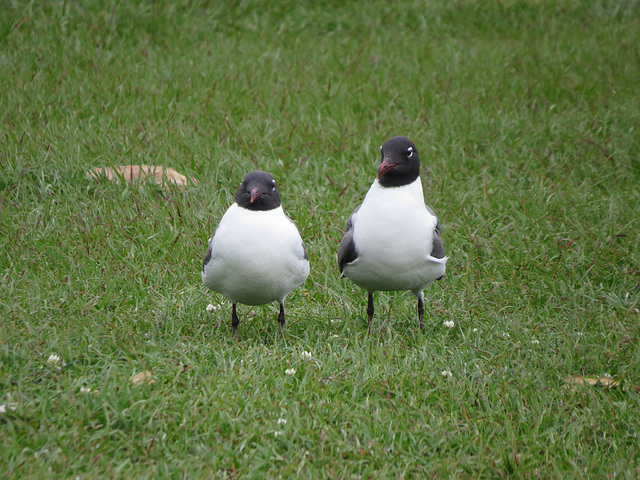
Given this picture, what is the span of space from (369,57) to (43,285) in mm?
5823

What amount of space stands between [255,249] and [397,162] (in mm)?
1066

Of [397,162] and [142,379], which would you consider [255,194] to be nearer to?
[397,162]

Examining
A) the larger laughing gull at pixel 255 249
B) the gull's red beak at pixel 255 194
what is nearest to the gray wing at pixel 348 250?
the larger laughing gull at pixel 255 249

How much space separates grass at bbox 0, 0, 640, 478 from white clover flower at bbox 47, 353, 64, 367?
0.24 ft

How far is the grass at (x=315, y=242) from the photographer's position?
3553mm

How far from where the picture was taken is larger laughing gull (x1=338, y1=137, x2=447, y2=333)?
4488 millimetres

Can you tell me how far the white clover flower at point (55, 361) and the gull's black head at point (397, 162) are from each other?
2.17 metres

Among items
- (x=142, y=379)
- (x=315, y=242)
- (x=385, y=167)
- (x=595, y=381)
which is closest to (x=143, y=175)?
(x=315, y=242)

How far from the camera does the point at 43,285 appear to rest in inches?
197

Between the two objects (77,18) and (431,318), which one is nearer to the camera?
(431,318)

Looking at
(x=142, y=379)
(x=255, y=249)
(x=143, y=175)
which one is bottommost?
(x=143, y=175)

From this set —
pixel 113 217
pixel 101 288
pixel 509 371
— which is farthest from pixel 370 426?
pixel 113 217

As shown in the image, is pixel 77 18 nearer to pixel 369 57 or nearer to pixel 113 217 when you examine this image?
pixel 369 57

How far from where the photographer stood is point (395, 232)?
4.47 m
